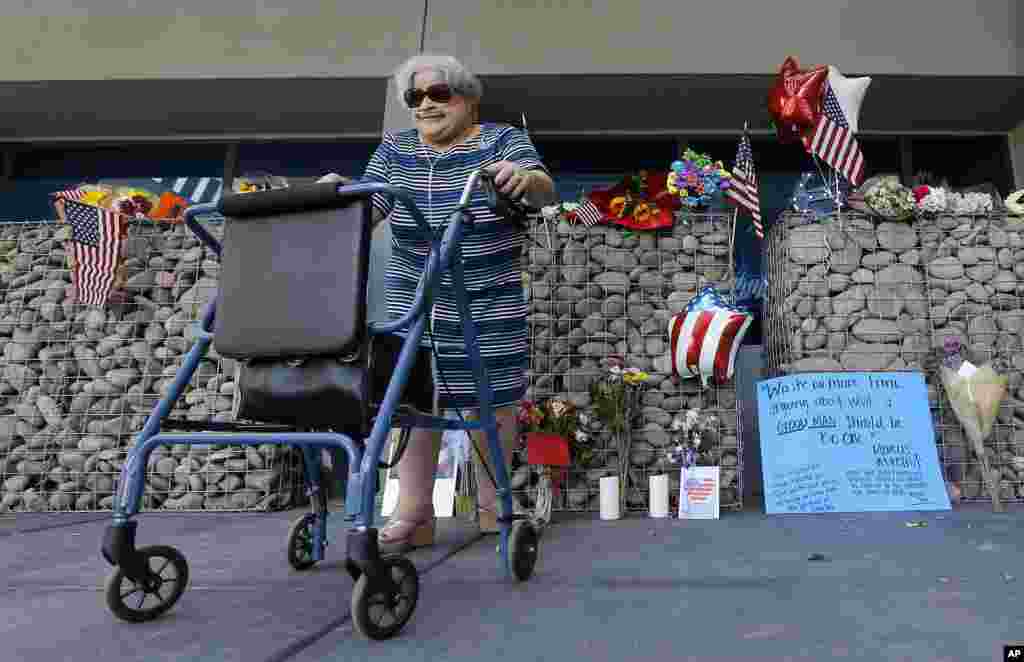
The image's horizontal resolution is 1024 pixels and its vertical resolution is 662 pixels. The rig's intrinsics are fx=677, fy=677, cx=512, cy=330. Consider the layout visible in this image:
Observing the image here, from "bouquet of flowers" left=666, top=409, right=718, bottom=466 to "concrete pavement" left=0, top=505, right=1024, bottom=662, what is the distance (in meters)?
0.63

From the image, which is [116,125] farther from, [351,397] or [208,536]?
[351,397]

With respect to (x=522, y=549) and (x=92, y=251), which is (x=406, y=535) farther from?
(x=92, y=251)

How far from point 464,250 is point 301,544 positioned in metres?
0.93

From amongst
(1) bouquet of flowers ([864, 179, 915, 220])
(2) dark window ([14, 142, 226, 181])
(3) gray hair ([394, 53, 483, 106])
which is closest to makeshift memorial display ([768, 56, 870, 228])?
(1) bouquet of flowers ([864, 179, 915, 220])

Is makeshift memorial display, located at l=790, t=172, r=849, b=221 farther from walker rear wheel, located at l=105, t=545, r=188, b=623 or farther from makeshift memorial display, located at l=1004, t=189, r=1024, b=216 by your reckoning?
walker rear wheel, located at l=105, t=545, r=188, b=623

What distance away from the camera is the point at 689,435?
2875 millimetres

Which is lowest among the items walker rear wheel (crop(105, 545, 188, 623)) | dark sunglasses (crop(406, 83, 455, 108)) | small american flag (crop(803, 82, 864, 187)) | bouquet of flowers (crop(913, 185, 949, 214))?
walker rear wheel (crop(105, 545, 188, 623))

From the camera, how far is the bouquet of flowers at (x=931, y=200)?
10.3ft

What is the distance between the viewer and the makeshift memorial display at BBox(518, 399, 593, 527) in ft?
8.56

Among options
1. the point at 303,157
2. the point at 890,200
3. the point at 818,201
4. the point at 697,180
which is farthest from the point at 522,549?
the point at 303,157

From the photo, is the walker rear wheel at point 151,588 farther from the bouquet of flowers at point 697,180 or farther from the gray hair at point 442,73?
the bouquet of flowers at point 697,180

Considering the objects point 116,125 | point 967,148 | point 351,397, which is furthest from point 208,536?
point 967,148

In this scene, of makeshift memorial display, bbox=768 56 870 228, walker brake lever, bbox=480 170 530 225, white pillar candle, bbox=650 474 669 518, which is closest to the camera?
walker brake lever, bbox=480 170 530 225

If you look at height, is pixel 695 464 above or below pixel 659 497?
above
